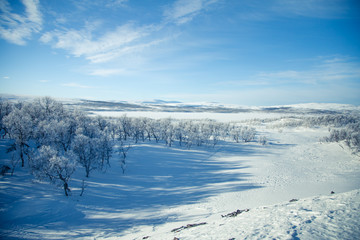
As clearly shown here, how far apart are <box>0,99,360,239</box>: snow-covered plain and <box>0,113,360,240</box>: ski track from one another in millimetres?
52

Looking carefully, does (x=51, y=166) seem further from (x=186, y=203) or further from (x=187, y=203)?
(x=187, y=203)

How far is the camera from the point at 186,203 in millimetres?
22375

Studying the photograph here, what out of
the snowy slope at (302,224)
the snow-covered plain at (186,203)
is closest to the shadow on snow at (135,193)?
the snow-covered plain at (186,203)

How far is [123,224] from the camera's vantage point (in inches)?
696

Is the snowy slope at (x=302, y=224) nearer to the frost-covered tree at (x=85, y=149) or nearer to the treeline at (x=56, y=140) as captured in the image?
the treeline at (x=56, y=140)

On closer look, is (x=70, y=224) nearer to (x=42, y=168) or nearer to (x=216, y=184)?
(x=42, y=168)

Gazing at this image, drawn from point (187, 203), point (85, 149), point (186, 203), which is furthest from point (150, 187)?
point (85, 149)

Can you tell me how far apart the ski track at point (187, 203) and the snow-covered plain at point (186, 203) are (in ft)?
0.17

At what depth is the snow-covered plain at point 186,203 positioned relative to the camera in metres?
10.0

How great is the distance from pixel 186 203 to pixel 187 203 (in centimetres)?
14

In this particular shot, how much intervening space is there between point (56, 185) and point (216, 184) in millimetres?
24526

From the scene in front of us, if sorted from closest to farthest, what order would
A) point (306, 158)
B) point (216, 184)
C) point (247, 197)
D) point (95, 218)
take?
point (95, 218) → point (247, 197) → point (216, 184) → point (306, 158)

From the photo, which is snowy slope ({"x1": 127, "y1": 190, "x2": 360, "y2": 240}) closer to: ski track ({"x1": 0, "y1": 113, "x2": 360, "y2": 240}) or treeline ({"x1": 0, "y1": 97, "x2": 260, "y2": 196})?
ski track ({"x1": 0, "y1": 113, "x2": 360, "y2": 240})

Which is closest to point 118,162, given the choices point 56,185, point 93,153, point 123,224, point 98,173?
point 98,173
